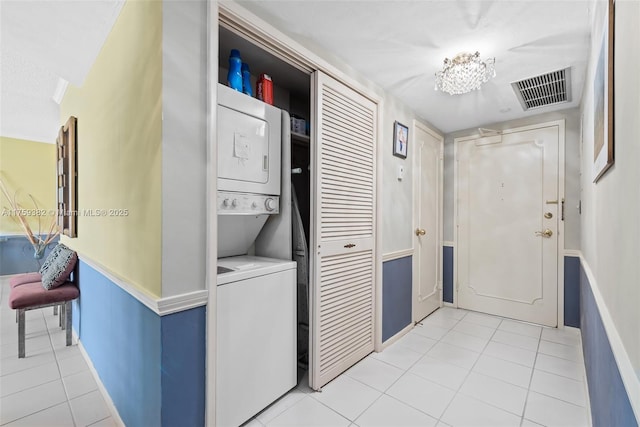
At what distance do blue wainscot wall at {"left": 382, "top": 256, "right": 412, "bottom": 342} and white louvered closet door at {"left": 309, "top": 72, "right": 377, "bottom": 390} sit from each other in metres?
0.20

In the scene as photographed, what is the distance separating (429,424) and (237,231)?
161cm

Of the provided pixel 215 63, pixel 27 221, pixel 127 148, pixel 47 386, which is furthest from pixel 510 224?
pixel 27 221

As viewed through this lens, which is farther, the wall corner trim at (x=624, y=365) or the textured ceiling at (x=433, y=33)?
the textured ceiling at (x=433, y=33)

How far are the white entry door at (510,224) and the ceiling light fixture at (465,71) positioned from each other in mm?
1635

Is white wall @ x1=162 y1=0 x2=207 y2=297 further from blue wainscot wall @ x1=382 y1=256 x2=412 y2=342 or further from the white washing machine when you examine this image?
blue wainscot wall @ x1=382 y1=256 x2=412 y2=342

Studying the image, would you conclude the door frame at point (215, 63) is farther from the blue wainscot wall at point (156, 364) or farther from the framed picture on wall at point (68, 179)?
the framed picture on wall at point (68, 179)

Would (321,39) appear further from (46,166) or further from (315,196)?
(46,166)

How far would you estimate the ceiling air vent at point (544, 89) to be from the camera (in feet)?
7.64

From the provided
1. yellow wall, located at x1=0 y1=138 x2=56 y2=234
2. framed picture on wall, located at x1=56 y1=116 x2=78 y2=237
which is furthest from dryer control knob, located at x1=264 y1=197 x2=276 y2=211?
yellow wall, located at x1=0 y1=138 x2=56 y2=234

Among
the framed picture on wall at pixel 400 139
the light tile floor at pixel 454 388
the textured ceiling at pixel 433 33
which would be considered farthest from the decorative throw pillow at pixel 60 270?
the framed picture on wall at pixel 400 139

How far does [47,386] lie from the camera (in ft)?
6.49

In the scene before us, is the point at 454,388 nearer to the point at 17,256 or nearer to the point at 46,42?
the point at 46,42

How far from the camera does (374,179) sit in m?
2.44

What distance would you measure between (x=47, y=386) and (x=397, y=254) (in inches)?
109
